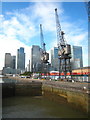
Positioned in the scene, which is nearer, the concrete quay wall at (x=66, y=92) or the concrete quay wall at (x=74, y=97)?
the concrete quay wall at (x=74, y=97)

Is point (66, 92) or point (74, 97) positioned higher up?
point (66, 92)

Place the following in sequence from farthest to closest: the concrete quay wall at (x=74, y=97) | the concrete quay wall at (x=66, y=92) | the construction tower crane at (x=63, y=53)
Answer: the construction tower crane at (x=63, y=53), the concrete quay wall at (x=66, y=92), the concrete quay wall at (x=74, y=97)

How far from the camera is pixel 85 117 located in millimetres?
23000

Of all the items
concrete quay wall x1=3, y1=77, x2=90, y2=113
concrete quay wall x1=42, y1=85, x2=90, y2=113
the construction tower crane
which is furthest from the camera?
the construction tower crane

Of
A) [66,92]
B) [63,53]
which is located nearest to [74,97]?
[66,92]

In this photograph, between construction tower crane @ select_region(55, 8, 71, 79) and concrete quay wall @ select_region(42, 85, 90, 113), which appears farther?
construction tower crane @ select_region(55, 8, 71, 79)

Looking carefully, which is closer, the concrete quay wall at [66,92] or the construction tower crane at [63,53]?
the concrete quay wall at [66,92]

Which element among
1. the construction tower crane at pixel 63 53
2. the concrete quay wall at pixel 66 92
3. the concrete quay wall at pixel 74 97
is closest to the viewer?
the concrete quay wall at pixel 74 97

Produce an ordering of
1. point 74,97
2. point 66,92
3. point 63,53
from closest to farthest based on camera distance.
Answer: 1. point 74,97
2. point 66,92
3. point 63,53

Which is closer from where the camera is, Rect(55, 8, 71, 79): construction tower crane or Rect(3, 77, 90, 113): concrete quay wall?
Rect(3, 77, 90, 113): concrete quay wall

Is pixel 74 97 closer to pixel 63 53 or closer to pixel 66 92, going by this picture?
pixel 66 92

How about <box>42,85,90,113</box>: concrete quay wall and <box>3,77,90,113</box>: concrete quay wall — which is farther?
<box>3,77,90,113</box>: concrete quay wall

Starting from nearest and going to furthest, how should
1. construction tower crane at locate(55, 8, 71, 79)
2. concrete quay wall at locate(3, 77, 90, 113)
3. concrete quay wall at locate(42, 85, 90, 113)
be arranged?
concrete quay wall at locate(42, 85, 90, 113), concrete quay wall at locate(3, 77, 90, 113), construction tower crane at locate(55, 8, 71, 79)

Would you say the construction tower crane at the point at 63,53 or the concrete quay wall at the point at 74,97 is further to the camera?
the construction tower crane at the point at 63,53
